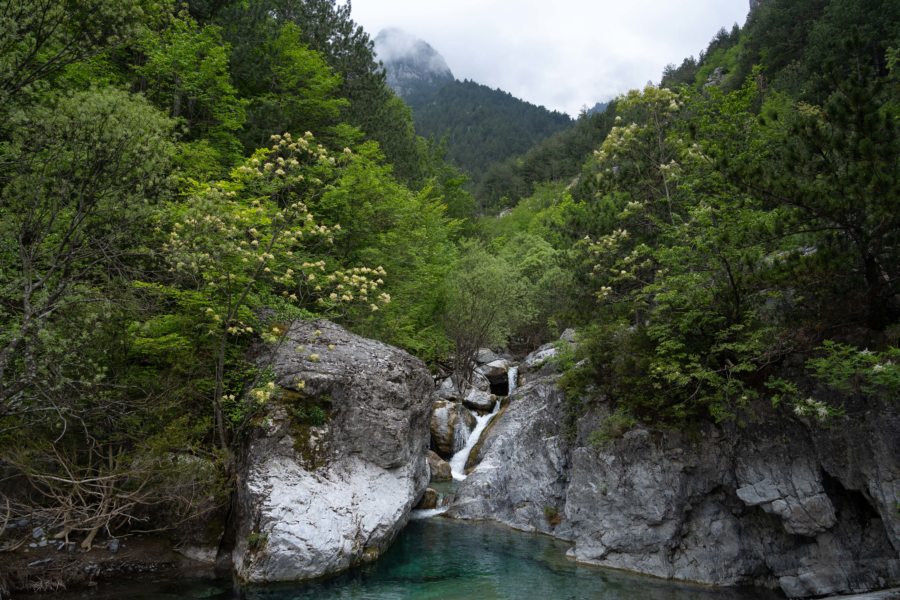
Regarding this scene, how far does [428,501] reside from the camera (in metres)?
17.1

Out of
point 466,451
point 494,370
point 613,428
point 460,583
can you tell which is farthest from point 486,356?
point 460,583

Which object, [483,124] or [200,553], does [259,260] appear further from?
[483,124]

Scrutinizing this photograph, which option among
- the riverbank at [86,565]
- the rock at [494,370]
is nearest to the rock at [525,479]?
the riverbank at [86,565]

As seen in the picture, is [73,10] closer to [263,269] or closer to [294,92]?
[263,269]

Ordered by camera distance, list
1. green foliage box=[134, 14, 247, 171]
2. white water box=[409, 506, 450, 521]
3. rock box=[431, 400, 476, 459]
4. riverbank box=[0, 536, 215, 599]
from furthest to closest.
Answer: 1. rock box=[431, 400, 476, 459]
2. green foliage box=[134, 14, 247, 171]
3. white water box=[409, 506, 450, 521]
4. riverbank box=[0, 536, 215, 599]

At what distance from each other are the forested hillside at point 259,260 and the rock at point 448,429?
125 inches

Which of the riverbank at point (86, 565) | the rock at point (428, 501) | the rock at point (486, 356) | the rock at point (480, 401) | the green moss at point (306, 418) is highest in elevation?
the rock at point (486, 356)

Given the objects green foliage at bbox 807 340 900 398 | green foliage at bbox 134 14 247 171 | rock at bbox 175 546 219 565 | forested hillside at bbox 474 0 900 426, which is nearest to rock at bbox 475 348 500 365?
forested hillside at bbox 474 0 900 426

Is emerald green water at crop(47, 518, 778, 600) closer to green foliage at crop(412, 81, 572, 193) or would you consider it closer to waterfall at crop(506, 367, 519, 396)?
waterfall at crop(506, 367, 519, 396)

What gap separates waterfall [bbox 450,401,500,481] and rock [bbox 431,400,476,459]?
0.67 ft

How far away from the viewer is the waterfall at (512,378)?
27.3 meters

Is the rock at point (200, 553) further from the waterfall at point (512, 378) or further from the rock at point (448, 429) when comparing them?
the waterfall at point (512, 378)

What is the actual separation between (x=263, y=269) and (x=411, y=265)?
38.3 ft

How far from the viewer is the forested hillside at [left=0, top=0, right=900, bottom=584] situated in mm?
8969
